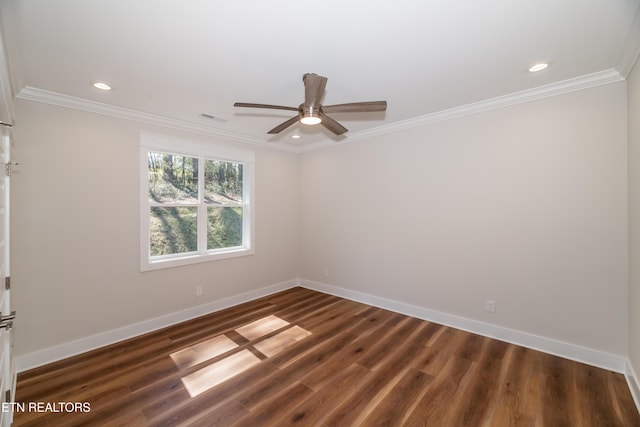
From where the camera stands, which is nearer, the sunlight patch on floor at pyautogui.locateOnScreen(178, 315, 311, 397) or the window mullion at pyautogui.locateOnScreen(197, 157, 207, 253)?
the sunlight patch on floor at pyautogui.locateOnScreen(178, 315, 311, 397)

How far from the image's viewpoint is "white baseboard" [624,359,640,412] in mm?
2004

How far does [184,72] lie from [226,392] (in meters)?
2.66

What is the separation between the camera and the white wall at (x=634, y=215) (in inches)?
80.7

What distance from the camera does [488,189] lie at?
3035 millimetres

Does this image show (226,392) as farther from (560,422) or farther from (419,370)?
(560,422)

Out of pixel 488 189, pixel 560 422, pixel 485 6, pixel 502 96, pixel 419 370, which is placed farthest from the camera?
pixel 488 189

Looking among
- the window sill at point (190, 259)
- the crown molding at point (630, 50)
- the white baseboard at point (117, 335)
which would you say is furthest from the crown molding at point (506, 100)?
the white baseboard at point (117, 335)

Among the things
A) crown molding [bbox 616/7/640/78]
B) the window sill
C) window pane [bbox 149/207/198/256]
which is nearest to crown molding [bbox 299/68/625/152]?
crown molding [bbox 616/7/640/78]


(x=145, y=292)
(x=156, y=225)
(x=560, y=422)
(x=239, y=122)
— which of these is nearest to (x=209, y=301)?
(x=145, y=292)

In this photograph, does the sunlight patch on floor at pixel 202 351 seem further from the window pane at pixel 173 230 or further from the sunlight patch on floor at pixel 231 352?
the window pane at pixel 173 230

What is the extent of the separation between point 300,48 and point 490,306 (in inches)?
128

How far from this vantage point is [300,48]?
77.5 inches

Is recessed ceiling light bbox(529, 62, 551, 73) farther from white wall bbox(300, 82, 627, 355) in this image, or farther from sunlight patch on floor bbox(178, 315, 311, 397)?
sunlight patch on floor bbox(178, 315, 311, 397)

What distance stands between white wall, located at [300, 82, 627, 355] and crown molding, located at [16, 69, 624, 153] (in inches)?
3.0
